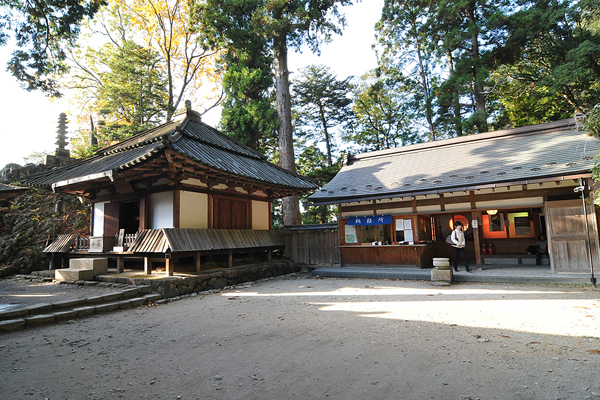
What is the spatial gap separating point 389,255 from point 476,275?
3053 millimetres

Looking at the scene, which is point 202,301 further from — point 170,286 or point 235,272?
point 235,272

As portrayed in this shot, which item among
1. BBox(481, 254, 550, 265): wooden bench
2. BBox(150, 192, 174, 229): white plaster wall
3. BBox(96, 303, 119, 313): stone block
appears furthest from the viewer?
BBox(481, 254, 550, 265): wooden bench

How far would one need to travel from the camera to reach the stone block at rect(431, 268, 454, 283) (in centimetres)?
905

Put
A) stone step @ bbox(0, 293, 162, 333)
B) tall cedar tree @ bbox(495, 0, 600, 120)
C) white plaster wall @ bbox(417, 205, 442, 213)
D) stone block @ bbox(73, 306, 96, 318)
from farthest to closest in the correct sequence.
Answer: tall cedar tree @ bbox(495, 0, 600, 120) → white plaster wall @ bbox(417, 205, 442, 213) → stone block @ bbox(73, 306, 96, 318) → stone step @ bbox(0, 293, 162, 333)

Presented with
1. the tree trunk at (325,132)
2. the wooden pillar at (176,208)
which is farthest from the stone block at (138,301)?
the tree trunk at (325,132)

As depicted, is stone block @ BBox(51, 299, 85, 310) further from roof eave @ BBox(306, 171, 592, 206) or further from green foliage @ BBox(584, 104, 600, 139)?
green foliage @ BBox(584, 104, 600, 139)

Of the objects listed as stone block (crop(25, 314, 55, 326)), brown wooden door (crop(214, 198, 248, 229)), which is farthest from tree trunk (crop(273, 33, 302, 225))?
stone block (crop(25, 314, 55, 326))

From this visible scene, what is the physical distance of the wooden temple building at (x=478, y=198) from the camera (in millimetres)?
8875

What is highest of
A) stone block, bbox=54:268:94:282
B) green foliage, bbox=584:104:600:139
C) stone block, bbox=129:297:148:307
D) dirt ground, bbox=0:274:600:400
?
green foliage, bbox=584:104:600:139

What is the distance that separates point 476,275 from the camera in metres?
9.32

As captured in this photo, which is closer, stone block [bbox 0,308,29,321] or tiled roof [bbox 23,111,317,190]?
stone block [bbox 0,308,29,321]

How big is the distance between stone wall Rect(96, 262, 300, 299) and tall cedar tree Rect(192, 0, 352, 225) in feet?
16.2

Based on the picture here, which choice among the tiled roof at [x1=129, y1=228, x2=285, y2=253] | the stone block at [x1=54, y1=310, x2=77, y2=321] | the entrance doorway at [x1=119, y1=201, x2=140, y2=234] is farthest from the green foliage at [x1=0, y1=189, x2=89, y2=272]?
the stone block at [x1=54, y1=310, x2=77, y2=321]

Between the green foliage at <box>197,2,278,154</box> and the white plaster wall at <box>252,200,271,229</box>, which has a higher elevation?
the green foliage at <box>197,2,278,154</box>
